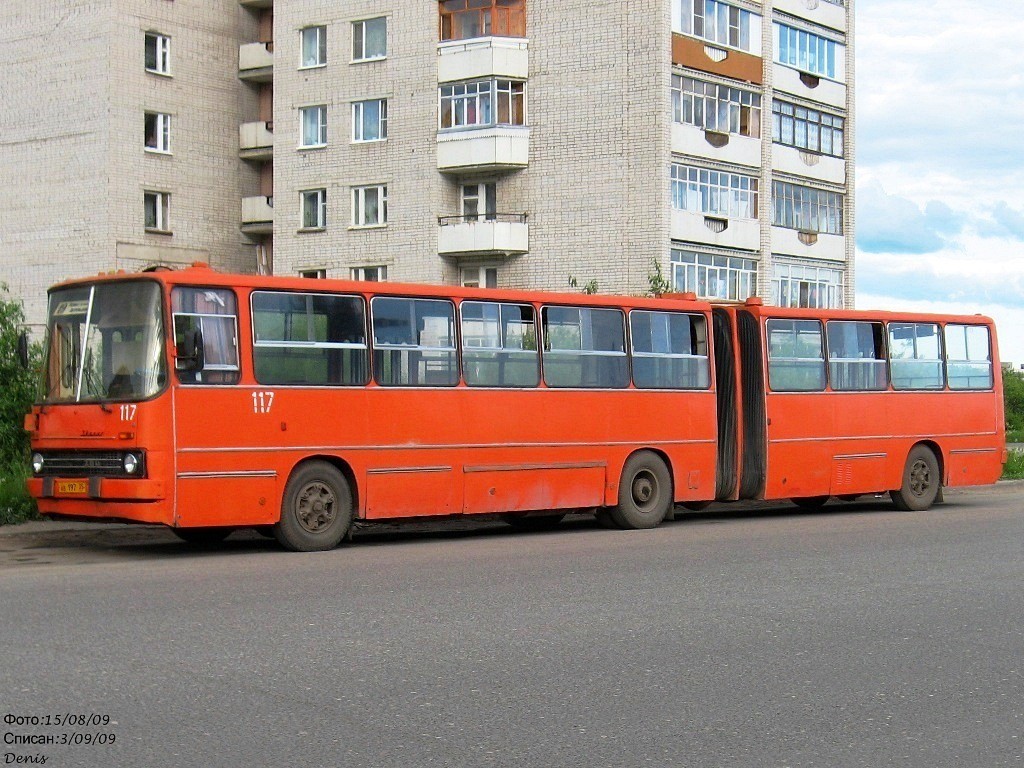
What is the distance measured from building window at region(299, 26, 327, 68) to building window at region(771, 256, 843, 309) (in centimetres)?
1644

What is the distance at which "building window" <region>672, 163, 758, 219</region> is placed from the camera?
46.3m

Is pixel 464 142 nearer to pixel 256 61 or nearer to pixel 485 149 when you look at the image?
pixel 485 149

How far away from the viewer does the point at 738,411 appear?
70.5 ft

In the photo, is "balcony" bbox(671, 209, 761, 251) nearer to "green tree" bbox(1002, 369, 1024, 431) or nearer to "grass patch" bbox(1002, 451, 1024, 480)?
"green tree" bbox(1002, 369, 1024, 431)

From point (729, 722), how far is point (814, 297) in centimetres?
4584

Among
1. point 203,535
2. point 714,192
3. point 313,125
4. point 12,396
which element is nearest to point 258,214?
point 313,125

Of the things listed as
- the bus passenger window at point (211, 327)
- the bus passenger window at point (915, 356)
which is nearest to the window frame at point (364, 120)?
the bus passenger window at point (915, 356)

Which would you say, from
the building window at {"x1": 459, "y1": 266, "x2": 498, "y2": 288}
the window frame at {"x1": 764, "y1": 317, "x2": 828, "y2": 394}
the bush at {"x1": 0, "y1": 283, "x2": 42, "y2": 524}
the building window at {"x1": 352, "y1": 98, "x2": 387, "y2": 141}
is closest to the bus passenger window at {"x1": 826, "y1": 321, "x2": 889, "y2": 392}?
the window frame at {"x1": 764, "y1": 317, "x2": 828, "y2": 394}

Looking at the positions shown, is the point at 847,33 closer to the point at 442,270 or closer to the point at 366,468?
the point at 442,270

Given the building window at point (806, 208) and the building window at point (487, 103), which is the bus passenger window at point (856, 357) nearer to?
the building window at point (487, 103)

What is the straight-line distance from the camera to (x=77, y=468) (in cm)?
1548

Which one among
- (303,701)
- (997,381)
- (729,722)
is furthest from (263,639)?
(997,381)

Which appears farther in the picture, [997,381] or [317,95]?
[317,95]

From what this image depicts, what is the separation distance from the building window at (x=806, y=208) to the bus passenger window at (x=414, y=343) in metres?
33.8
